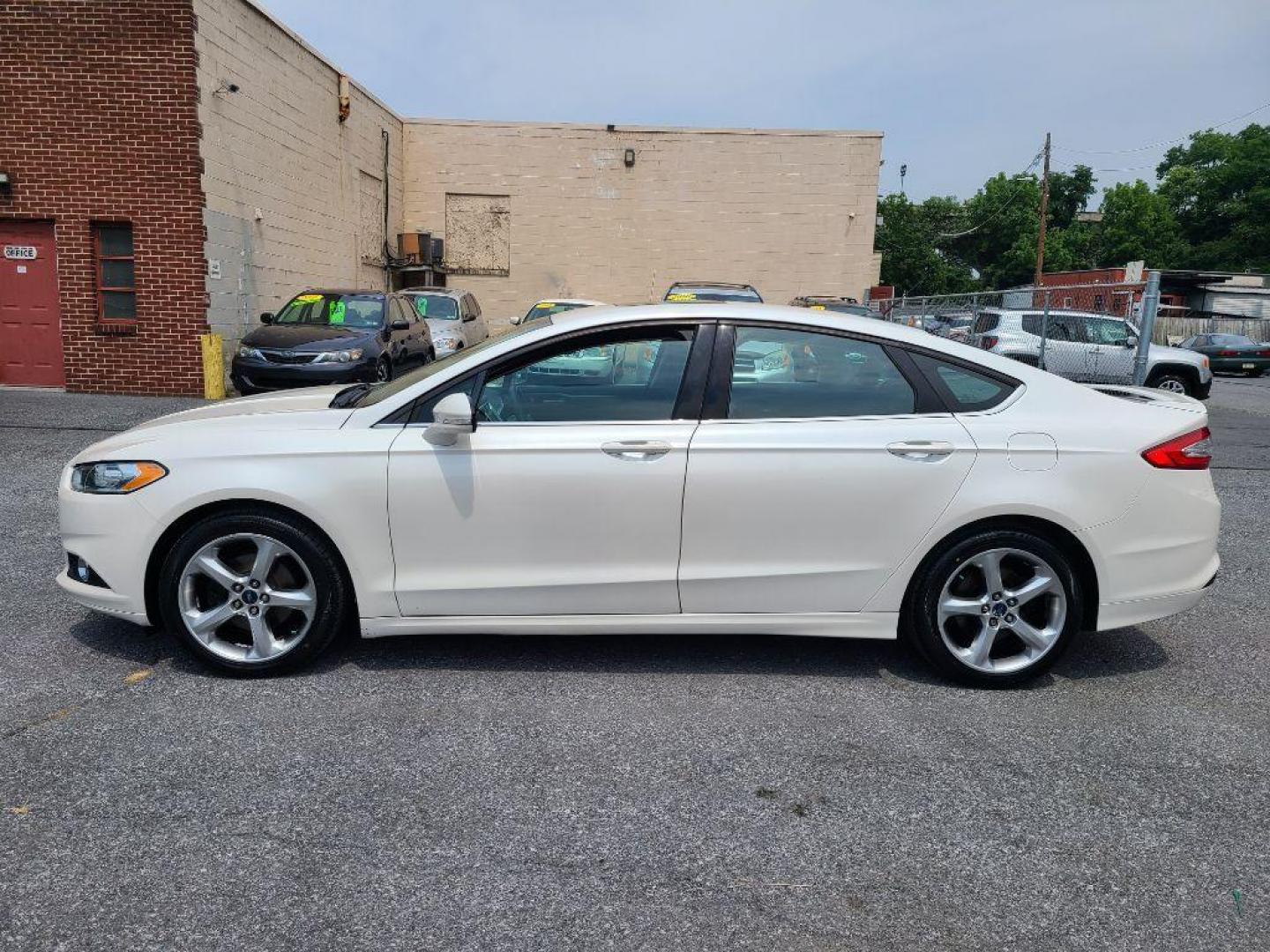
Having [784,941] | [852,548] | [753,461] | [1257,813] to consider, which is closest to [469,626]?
[753,461]

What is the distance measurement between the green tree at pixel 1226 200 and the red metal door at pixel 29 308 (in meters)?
72.6

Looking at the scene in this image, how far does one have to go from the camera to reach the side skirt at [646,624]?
3.95 meters

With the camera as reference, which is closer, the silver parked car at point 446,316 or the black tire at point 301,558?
the black tire at point 301,558

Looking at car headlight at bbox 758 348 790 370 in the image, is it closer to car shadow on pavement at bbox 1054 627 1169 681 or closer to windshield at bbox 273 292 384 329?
car shadow on pavement at bbox 1054 627 1169 681

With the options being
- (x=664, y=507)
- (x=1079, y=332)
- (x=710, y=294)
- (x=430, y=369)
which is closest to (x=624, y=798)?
(x=664, y=507)

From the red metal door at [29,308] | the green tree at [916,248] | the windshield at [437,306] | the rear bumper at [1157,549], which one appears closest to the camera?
the rear bumper at [1157,549]

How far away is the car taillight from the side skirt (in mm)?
1244

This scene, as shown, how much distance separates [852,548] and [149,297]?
13.0 metres

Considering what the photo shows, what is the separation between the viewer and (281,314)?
1402 cm

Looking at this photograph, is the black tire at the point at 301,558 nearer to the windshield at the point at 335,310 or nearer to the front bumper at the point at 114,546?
the front bumper at the point at 114,546

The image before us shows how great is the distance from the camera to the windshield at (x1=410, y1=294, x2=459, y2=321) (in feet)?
58.5

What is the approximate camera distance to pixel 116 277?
45.6ft

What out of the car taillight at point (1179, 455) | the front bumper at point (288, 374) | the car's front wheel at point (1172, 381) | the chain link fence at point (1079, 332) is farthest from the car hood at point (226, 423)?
the car's front wheel at point (1172, 381)

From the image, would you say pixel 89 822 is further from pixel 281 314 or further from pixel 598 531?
pixel 281 314
